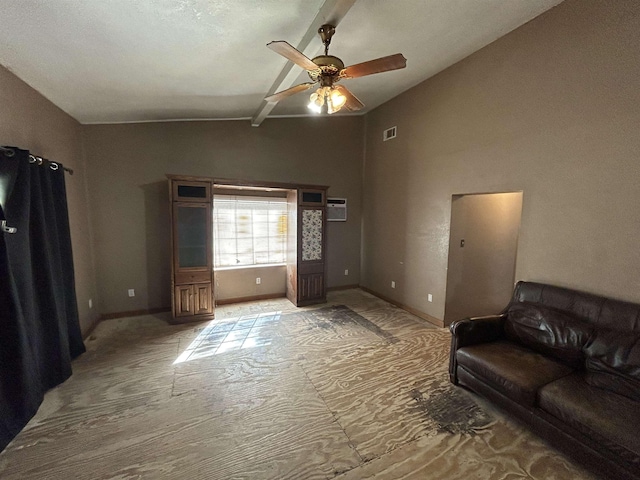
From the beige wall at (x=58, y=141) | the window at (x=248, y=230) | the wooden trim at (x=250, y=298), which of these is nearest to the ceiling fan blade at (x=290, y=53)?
the beige wall at (x=58, y=141)

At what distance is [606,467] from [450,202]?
286cm

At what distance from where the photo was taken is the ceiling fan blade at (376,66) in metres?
1.99

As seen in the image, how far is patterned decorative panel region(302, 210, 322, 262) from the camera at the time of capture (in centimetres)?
471

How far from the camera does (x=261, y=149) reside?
473cm

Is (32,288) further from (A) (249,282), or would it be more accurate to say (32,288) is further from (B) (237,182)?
(A) (249,282)

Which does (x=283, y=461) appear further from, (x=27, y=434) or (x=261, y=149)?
(x=261, y=149)

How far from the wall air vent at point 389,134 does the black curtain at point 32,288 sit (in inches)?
182

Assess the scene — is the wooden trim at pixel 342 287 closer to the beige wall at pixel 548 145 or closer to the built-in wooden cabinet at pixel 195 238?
the built-in wooden cabinet at pixel 195 238

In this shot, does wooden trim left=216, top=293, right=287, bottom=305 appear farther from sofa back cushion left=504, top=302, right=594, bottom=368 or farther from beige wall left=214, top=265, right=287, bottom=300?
sofa back cushion left=504, top=302, right=594, bottom=368

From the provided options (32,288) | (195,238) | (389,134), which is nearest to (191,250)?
(195,238)

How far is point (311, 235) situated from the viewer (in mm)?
4773

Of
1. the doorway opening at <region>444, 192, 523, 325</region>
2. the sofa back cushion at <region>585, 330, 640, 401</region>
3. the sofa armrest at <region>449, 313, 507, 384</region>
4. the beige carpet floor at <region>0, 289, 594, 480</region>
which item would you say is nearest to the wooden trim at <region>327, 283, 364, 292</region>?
the beige carpet floor at <region>0, 289, 594, 480</region>

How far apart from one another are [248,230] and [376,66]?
354cm

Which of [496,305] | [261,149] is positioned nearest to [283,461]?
[496,305]
